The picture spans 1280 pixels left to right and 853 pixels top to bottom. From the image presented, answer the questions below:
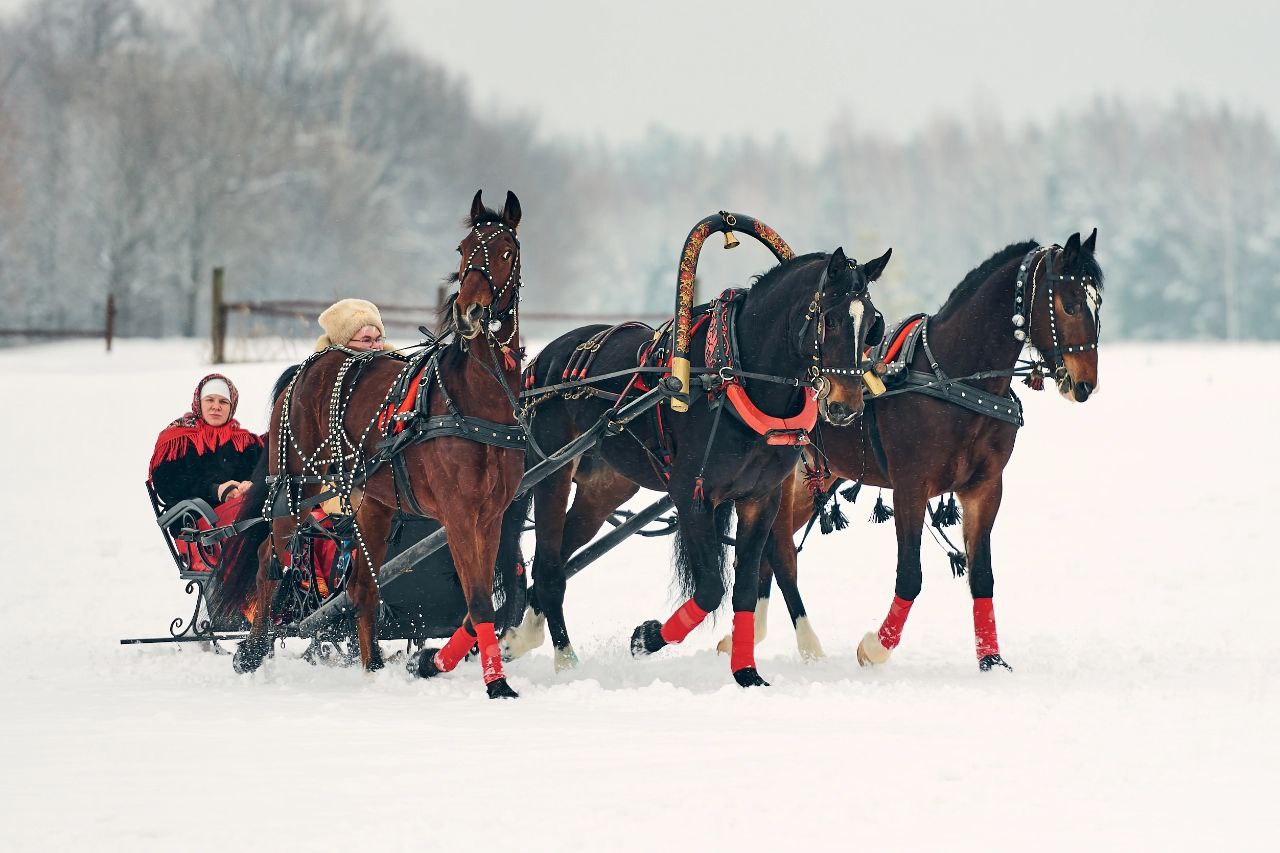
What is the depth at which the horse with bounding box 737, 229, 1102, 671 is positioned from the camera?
25.4 ft

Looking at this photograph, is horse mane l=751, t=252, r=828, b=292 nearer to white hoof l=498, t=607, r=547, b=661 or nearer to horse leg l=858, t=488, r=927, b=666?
horse leg l=858, t=488, r=927, b=666

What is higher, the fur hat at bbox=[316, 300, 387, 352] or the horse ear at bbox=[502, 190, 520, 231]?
the horse ear at bbox=[502, 190, 520, 231]

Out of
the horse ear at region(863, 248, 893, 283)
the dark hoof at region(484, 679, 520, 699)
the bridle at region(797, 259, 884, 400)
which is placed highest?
the horse ear at region(863, 248, 893, 283)

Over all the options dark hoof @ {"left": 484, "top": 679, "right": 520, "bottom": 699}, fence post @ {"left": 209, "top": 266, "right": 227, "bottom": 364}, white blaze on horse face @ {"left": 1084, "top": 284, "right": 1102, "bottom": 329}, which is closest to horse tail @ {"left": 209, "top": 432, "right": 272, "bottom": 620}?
dark hoof @ {"left": 484, "top": 679, "right": 520, "bottom": 699}

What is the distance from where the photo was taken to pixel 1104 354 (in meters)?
26.2

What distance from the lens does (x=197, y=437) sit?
28.5ft

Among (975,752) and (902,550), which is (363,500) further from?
(975,752)

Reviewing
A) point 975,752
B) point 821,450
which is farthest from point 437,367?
point 975,752

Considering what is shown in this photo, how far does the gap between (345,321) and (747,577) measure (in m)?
2.74

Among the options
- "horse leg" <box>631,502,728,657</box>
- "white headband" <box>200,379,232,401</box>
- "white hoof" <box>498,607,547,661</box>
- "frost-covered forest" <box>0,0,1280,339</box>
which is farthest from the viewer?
"frost-covered forest" <box>0,0,1280,339</box>

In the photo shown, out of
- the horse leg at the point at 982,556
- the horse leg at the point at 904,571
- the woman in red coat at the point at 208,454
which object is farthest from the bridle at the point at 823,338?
the woman in red coat at the point at 208,454

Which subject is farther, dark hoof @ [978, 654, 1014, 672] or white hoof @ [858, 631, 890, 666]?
white hoof @ [858, 631, 890, 666]

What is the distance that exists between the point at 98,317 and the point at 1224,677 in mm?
37831

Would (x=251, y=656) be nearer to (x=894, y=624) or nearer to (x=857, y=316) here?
(x=894, y=624)
